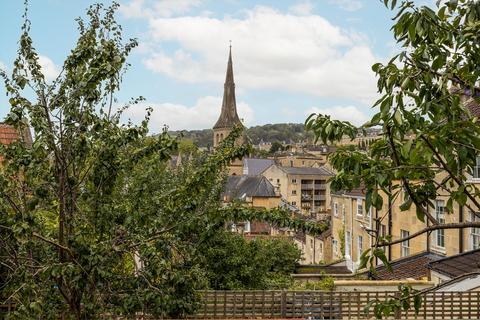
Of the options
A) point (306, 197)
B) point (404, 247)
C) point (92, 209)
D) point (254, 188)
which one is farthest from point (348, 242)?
point (306, 197)

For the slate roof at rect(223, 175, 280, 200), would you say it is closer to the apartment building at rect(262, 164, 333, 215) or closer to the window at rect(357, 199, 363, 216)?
the apartment building at rect(262, 164, 333, 215)

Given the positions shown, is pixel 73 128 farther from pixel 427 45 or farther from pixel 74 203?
pixel 427 45

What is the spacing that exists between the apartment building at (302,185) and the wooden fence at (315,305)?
5952cm

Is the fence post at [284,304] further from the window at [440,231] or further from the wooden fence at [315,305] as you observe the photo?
the window at [440,231]

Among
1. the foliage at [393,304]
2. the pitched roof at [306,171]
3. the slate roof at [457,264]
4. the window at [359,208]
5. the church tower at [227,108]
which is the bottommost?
the slate roof at [457,264]

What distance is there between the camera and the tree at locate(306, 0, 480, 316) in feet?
11.0

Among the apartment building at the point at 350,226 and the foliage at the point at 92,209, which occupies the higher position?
the foliage at the point at 92,209

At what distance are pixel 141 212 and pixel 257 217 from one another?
1.33m

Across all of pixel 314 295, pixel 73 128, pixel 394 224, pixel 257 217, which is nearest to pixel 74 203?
pixel 73 128

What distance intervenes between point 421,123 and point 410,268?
16653 mm

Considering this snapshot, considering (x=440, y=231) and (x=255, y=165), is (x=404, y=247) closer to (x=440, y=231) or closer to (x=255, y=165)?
(x=440, y=231)

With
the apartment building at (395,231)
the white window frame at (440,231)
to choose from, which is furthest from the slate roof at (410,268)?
the apartment building at (395,231)

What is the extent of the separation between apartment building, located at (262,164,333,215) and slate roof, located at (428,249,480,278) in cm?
5633

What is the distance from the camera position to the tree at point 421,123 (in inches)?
132
